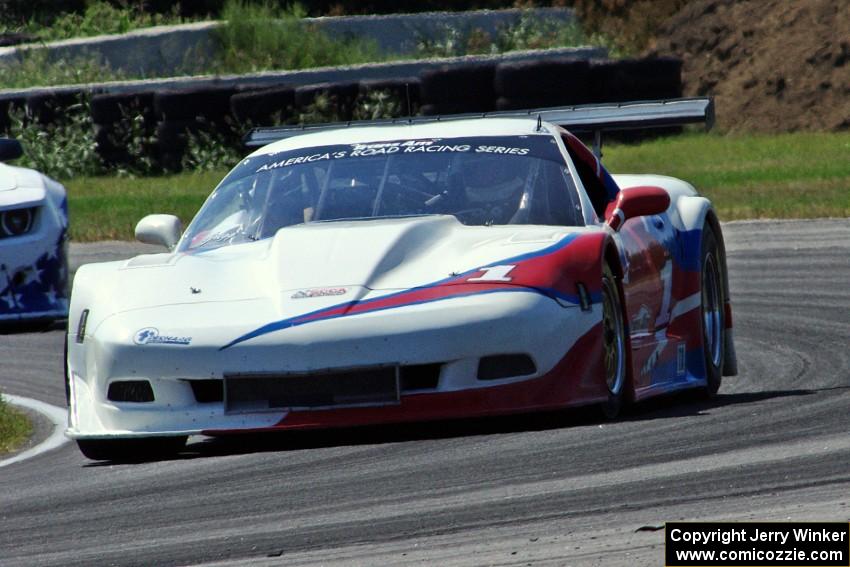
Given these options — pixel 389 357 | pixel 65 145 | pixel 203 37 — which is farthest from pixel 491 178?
pixel 203 37

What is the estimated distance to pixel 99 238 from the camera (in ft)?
54.5

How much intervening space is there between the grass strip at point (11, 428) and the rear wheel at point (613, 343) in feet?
8.77

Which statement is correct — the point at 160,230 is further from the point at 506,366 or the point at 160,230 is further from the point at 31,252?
the point at 31,252

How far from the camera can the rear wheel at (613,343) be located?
247 inches

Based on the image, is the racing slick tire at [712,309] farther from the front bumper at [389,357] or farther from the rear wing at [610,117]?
the front bumper at [389,357]

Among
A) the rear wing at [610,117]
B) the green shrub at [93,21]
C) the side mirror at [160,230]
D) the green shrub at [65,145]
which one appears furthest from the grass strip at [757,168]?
the green shrub at [93,21]

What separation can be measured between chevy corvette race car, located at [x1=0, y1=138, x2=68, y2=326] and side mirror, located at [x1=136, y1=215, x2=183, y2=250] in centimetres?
314

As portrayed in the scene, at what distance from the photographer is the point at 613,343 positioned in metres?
6.44

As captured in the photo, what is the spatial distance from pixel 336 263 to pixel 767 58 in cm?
2042

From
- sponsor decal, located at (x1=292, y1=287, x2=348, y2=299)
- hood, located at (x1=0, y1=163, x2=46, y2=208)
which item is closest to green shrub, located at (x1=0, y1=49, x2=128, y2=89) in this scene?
hood, located at (x1=0, y1=163, x2=46, y2=208)

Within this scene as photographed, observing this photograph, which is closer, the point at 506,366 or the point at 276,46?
the point at 506,366

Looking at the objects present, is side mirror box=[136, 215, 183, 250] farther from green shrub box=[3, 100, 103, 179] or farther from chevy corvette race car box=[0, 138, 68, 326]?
green shrub box=[3, 100, 103, 179]

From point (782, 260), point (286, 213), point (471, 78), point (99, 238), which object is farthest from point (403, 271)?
point (471, 78)

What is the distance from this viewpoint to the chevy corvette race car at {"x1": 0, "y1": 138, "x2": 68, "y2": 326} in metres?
10.4
